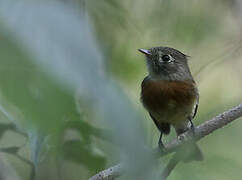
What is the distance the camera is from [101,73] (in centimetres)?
57

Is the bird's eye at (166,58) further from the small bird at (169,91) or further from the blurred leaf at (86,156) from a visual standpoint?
the blurred leaf at (86,156)

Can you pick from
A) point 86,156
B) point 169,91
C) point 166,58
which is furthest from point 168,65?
point 86,156

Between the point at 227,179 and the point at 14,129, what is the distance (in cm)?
81

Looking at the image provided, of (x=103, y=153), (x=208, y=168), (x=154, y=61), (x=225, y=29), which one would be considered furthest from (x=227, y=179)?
(x=225, y=29)

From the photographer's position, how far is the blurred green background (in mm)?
533

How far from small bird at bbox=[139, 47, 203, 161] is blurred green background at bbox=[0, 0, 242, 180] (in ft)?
0.42

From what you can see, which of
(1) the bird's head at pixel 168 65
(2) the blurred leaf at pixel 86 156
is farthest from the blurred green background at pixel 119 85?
(1) the bird's head at pixel 168 65

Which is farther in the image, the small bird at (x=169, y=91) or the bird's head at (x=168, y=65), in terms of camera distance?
the bird's head at (x=168, y=65)

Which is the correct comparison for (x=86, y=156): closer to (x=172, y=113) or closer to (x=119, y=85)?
(x=119, y=85)

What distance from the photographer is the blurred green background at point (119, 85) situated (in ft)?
1.75

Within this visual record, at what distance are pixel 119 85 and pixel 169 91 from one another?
2.24 metres

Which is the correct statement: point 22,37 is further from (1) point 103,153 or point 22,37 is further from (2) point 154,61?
(2) point 154,61

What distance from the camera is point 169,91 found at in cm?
286

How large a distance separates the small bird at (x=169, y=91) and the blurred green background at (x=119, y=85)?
0.42ft
